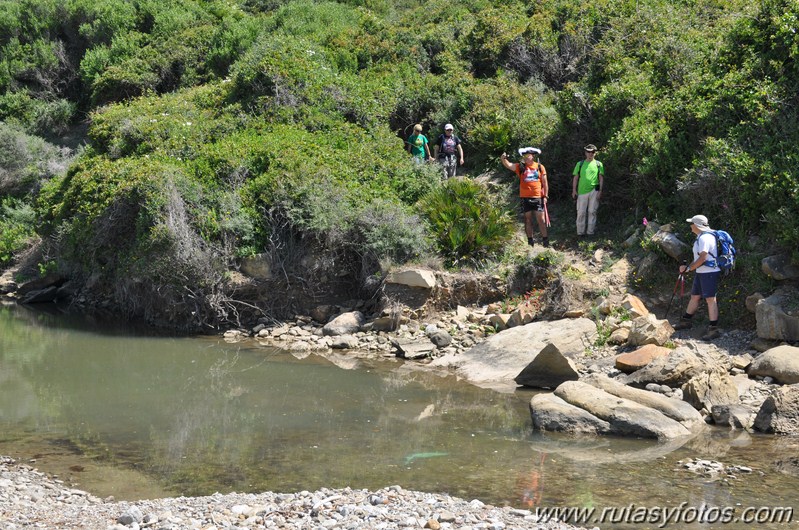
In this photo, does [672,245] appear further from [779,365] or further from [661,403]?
[661,403]

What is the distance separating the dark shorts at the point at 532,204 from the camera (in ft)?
59.1

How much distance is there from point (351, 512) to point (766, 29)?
42.1ft

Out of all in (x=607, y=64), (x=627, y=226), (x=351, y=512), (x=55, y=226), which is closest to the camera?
(x=351, y=512)

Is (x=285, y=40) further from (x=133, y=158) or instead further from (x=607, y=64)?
(x=607, y=64)

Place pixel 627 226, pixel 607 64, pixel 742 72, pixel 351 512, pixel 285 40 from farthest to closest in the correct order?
pixel 285 40, pixel 607 64, pixel 627 226, pixel 742 72, pixel 351 512

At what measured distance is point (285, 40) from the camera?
24.7 m

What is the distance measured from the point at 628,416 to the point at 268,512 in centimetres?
503

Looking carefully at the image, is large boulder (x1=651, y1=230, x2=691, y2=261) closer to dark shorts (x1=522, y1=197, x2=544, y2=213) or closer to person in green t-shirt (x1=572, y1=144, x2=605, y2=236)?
person in green t-shirt (x1=572, y1=144, x2=605, y2=236)

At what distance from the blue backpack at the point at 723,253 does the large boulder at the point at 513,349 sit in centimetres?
230

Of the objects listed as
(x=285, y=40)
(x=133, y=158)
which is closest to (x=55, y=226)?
(x=133, y=158)

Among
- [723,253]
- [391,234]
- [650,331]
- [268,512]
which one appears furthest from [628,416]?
[391,234]

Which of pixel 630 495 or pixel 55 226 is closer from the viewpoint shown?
pixel 630 495

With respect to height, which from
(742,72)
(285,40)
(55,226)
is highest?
(285,40)

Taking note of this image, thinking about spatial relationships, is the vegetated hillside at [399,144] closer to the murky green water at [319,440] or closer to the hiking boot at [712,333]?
the hiking boot at [712,333]
